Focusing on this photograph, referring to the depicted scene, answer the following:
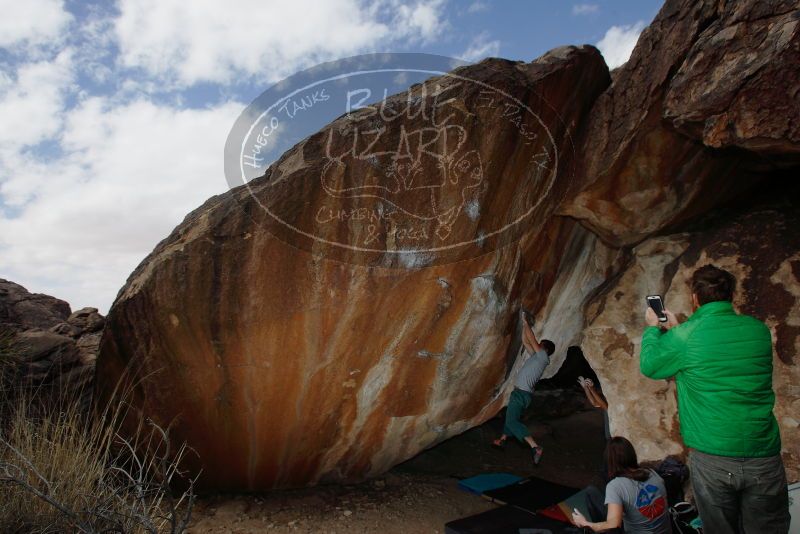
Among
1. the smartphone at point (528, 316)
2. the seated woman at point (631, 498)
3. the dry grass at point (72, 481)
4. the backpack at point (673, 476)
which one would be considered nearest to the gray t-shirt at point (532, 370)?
the smartphone at point (528, 316)

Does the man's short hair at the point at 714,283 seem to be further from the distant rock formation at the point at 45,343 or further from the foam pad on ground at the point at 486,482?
the distant rock formation at the point at 45,343

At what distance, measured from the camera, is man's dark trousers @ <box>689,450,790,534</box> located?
2021 mm

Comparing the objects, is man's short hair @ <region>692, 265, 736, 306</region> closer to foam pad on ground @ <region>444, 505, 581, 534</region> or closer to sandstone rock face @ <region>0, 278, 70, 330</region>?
foam pad on ground @ <region>444, 505, 581, 534</region>

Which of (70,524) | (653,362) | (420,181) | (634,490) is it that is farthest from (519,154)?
(70,524)

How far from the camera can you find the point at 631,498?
7.89 ft

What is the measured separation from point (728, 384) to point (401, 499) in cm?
268

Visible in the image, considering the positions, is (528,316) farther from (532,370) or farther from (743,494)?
(743,494)

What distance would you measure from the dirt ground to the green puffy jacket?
214 cm

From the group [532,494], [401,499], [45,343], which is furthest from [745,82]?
[45,343]

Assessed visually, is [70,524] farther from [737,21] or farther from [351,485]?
[737,21]

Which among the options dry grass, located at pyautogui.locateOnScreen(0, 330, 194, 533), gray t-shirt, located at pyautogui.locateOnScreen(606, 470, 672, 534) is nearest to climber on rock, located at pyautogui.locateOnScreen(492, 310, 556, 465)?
gray t-shirt, located at pyautogui.locateOnScreen(606, 470, 672, 534)

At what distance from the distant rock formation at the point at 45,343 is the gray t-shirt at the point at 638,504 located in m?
3.50

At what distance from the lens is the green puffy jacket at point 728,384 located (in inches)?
79.3

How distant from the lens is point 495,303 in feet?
12.7
